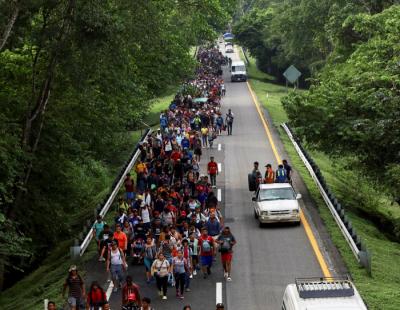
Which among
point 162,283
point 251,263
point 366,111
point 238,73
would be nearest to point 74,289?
point 162,283

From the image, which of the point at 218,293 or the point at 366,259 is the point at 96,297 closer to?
the point at 218,293

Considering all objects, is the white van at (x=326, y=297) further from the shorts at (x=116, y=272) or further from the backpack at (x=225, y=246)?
the shorts at (x=116, y=272)

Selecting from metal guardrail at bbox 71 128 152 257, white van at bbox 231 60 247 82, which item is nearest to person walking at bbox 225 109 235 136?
metal guardrail at bbox 71 128 152 257

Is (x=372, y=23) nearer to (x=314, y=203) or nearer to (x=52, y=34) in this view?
(x=314, y=203)

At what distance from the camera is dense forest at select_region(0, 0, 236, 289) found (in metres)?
23.2

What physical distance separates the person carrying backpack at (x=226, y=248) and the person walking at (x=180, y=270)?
1.38 m

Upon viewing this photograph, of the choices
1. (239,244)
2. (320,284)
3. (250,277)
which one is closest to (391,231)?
(239,244)

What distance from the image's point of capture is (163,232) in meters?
19.8

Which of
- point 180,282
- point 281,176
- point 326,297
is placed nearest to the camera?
point 326,297

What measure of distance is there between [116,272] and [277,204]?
7572 mm

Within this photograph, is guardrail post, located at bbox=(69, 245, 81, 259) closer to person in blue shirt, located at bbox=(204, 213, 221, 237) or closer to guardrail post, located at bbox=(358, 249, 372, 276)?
person in blue shirt, located at bbox=(204, 213, 221, 237)

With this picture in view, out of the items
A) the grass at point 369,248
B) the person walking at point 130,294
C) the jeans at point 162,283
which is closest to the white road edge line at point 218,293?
the jeans at point 162,283

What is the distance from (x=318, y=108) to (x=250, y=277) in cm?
1062

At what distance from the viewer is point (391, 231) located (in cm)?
Result: 3070
